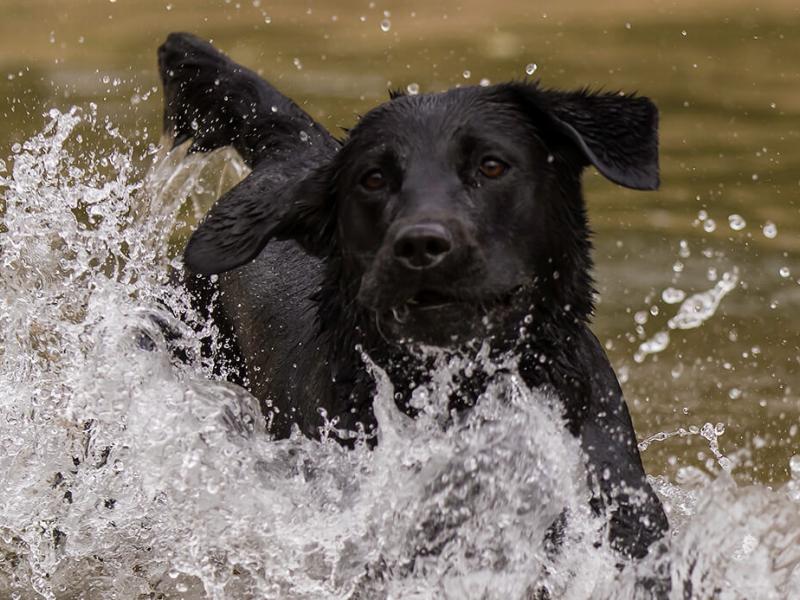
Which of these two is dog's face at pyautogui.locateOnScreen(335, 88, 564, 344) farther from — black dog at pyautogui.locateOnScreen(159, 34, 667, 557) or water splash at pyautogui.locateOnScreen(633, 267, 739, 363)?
water splash at pyautogui.locateOnScreen(633, 267, 739, 363)

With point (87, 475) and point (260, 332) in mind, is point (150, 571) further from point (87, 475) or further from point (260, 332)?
point (260, 332)

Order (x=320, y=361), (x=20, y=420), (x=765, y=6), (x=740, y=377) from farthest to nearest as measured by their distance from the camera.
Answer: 1. (x=765, y=6)
2. (x=740, y=377)
3. (x=20, y=420)
4. (x=320, y=361)

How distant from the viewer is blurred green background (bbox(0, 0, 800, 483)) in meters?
7.32

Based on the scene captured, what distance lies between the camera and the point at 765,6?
45.1 ft

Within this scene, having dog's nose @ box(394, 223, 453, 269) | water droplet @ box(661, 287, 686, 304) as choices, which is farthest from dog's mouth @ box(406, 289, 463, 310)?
water droplet @ box(661, 287, 686, 304)

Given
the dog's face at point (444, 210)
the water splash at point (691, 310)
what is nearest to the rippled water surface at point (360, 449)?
the water splash at point (691, 310)

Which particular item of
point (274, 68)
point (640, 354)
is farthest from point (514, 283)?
point (274, 68)

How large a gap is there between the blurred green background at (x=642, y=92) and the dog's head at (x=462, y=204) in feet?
7.72

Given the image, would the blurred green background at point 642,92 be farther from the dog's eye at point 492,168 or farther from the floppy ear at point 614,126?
the dog's eye at point 492,168

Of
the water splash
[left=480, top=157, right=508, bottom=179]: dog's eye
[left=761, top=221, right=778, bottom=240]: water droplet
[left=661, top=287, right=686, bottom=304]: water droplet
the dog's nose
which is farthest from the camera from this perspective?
[left=761, top=221, right=778, bottom=240]: water droplet

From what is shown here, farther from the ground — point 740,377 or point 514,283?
point 514,283

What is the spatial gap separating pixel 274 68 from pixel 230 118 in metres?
6.24

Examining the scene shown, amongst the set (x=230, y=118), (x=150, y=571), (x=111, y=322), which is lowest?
(x=150, y=571)

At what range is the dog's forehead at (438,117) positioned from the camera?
4.45 metres
